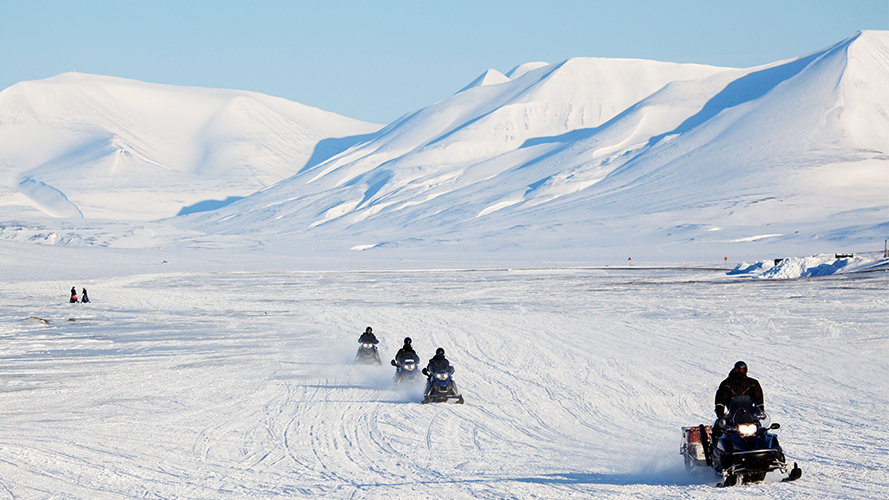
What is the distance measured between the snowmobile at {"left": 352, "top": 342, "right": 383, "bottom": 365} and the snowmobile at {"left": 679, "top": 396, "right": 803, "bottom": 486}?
1315 cm

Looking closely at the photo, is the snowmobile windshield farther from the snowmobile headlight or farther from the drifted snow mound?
the drifted snow mound

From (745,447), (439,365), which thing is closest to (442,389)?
(439,365)

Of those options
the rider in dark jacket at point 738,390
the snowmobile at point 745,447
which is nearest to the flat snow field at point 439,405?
the snowmobile at point 745,447

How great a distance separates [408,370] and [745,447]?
379 inches

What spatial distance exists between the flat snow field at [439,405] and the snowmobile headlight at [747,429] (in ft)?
2.28

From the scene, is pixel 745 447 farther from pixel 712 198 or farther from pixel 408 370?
pixel 712 198

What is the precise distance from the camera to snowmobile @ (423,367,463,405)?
16156 millimetres

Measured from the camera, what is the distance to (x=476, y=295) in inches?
1815

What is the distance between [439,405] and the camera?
16219 mm

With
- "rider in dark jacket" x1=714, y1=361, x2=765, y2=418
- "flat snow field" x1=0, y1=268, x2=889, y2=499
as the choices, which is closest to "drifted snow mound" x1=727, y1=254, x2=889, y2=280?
"flat snow field" x1=0, y1=268, x2=889, y2=499

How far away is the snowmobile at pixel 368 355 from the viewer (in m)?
22.2

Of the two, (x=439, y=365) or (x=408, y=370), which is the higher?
(x=439, y=365)

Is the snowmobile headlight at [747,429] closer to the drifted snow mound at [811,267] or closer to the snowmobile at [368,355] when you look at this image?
the snowmobile at [368,355]

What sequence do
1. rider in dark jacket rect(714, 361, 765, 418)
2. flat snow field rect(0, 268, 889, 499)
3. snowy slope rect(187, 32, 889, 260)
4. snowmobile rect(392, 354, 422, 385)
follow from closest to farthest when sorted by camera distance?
1. rider in dark jacket rect(714, 361, 765, 418)
2. flat snow field rect(0, 268, 889, 499)
3. snowmobile rect(392, 354, 422, 385)
4. snowy slope rect(187, 32, 889, 260)
